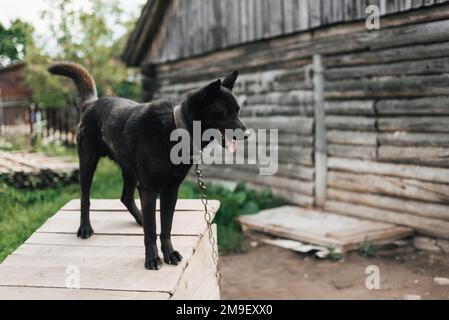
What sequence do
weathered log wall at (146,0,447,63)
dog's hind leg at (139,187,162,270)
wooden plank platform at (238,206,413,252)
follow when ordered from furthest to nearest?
weathered log wall at (146,0,447,63)
wooden plank platform at (238,206,413,252)
dog's hind leg at (139,187,162,270)

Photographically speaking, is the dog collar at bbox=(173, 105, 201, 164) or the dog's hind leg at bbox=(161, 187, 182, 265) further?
the dog's hind leg at bbox=(161, 187, 182, 265)

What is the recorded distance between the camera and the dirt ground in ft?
16.3

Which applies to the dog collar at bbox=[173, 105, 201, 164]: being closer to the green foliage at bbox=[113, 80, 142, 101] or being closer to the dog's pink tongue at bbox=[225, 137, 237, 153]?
the dog's pink tongue at bbox=[225, 137, 237, 153]

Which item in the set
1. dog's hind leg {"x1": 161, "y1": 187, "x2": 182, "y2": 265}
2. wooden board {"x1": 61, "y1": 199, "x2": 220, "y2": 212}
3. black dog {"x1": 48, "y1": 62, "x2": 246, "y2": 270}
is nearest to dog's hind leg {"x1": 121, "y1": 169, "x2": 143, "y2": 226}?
black dog {"x1": 48, "y1": 62, "x2": 246, "y2": 270}

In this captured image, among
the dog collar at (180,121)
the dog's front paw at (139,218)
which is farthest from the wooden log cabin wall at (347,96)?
the dog collar at (180,121)

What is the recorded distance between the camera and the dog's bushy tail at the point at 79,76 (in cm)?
361

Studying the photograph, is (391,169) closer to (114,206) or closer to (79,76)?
(114,206)

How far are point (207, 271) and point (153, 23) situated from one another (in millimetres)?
8374

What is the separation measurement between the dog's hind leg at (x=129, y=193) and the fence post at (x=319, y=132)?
4349 mm

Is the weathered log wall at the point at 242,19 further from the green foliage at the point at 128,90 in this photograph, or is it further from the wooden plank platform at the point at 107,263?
the green foliage at the point at 128,90

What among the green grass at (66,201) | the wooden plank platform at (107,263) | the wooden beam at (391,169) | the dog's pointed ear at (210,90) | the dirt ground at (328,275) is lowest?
the dirt ground at (328,275)

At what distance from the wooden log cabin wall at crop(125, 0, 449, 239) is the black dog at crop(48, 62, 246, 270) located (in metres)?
3.87

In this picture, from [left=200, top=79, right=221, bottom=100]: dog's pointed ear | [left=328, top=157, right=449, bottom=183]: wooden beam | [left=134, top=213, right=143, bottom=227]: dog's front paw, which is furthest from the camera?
[left=328, top=157, right=449, bottom=183]: wooden beam
